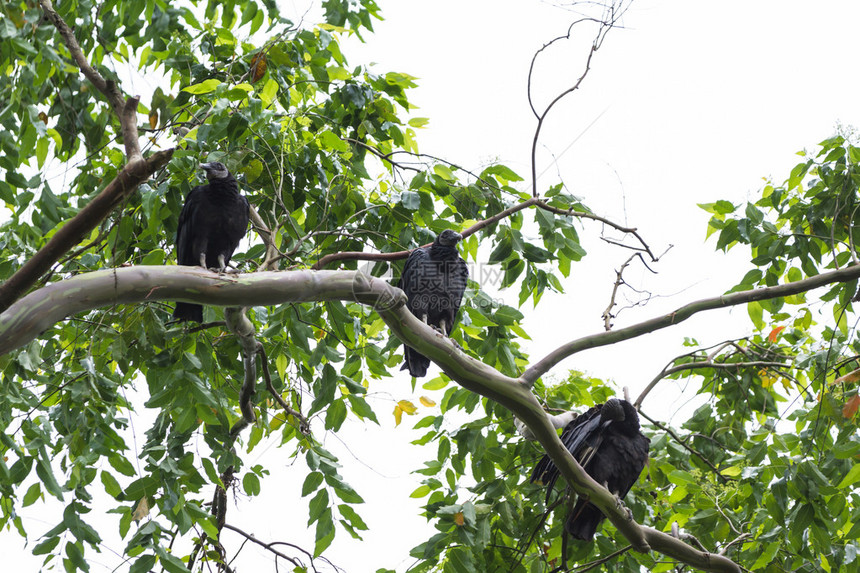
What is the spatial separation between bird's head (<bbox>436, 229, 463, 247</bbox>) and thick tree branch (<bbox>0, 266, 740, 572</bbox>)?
3.36ft

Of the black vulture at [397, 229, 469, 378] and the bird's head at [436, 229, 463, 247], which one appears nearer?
the bird's head at [436, 229, 463, 247]

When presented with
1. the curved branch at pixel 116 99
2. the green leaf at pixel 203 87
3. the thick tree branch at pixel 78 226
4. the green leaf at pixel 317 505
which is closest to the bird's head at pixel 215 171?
the green leaf at pixel 203 87

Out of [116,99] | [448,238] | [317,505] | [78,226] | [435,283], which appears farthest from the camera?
[435,283]

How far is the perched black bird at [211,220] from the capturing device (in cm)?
341

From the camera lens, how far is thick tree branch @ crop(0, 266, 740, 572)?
78.5 inches

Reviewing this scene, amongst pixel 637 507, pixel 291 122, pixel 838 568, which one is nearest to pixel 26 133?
pixel 291 122

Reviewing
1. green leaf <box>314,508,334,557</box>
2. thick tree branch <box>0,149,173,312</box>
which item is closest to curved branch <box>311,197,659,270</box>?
thick tree branch <box>0,149,173,312</box>

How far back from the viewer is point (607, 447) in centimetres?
369

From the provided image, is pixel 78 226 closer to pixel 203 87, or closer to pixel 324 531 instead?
pixel 203 87

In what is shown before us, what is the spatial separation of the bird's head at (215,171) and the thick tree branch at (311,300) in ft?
3.90

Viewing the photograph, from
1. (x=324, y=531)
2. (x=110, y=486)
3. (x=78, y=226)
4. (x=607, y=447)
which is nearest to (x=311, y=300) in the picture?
(x=78, y=226)

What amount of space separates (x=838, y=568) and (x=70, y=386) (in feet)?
11.0

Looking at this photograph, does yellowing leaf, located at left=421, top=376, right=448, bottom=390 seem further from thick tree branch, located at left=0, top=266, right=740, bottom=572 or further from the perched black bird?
the perched black bird

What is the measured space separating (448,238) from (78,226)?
170cm
